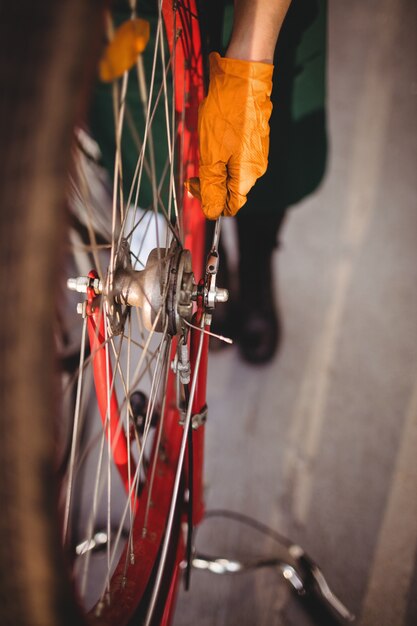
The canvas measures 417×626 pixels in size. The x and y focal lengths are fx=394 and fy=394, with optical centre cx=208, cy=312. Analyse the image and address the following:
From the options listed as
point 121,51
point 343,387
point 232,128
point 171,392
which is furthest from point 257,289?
point 121,51

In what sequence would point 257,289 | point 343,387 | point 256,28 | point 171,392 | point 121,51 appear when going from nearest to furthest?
point 121,51
point 256,28
point 171,392
point 343,387
point 257,289

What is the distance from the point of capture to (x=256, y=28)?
0.58 metres

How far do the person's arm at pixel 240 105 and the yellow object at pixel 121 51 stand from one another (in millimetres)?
313

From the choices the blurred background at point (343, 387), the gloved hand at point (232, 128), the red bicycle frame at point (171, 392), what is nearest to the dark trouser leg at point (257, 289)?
the blurred background at point (343, 387)

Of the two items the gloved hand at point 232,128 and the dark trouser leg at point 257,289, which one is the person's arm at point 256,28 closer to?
the gloved hand at point 232,128

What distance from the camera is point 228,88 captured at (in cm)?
59

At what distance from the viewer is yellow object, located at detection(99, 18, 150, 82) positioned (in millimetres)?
257

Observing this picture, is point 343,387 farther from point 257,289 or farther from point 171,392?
point 171,392

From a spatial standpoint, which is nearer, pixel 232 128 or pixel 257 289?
pixel 232 128

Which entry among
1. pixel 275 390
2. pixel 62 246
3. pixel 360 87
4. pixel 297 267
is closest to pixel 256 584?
pixel 275 390

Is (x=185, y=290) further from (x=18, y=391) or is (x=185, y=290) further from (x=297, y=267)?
(x=297, y=267)

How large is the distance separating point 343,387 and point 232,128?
3.10 ft

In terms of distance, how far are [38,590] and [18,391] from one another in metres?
0.13

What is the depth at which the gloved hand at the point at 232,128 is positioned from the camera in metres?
0.59
